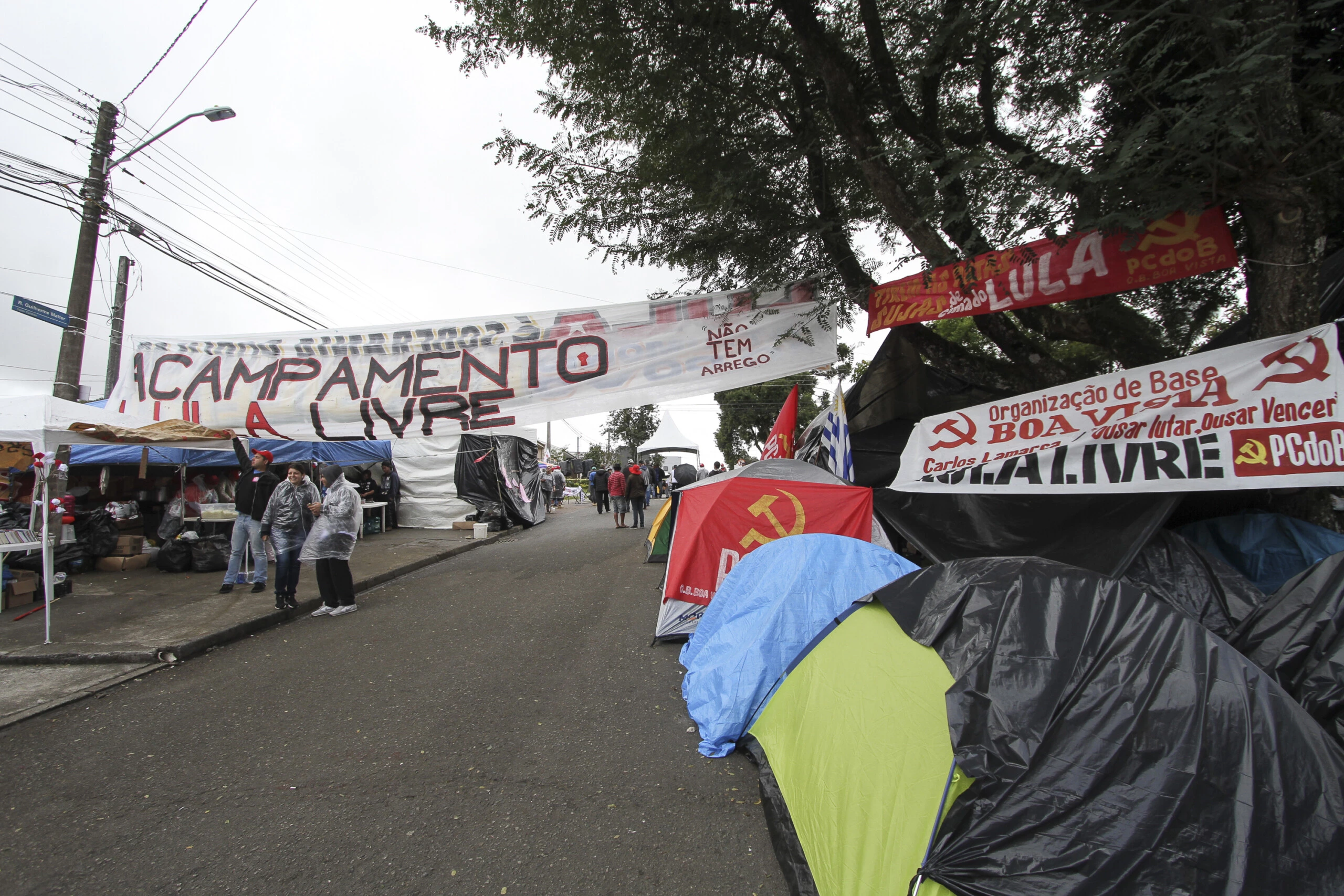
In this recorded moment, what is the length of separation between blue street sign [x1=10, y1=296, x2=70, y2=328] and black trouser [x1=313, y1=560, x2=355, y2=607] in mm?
5299

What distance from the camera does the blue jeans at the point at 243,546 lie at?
22.6 feet

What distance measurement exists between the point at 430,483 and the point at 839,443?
1215 cm

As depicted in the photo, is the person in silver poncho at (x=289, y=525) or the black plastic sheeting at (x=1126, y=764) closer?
the black plastic sheeting at (x=1126, y=764)

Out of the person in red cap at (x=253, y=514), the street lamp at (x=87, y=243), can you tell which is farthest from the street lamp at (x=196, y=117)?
the person in red cap at (x=253, y=514)

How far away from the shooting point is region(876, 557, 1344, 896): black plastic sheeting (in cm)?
143

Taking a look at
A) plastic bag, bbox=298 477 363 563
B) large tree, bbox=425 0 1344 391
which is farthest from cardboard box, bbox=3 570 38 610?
large tree, bbox=425 0 1344 391

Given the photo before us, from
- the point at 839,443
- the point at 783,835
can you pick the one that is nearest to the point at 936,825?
the point at 783,835

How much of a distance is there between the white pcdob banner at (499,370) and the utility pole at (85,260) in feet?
12.0

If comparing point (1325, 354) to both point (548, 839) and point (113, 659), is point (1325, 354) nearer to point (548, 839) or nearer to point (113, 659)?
point (548, 839)

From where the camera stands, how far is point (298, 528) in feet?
20.2

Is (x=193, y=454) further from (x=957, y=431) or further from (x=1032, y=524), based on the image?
(x=1032, y=524)

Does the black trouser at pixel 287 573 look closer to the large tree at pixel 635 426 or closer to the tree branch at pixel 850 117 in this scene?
the tree branch at pixel 850 117

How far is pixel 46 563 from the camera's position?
4.90 meters

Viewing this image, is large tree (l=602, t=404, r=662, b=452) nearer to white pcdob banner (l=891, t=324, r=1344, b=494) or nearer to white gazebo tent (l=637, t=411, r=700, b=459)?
white gazebo tent (l=637, t=411, r=700, b=459)
